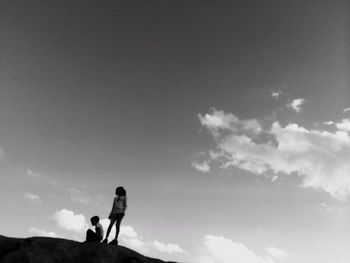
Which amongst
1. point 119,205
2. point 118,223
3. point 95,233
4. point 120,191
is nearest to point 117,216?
point 118,223

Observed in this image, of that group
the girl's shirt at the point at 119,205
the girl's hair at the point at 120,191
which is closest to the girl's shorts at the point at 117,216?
the girl's shirt at the point at 119,205

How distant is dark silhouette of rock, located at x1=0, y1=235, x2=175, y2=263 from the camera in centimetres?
1709

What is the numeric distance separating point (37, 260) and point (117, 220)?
4.74 meters

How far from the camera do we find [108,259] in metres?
18.0

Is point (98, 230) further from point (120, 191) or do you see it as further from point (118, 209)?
point (120, 191)

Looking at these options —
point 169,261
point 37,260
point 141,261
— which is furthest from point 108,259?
point 169,261

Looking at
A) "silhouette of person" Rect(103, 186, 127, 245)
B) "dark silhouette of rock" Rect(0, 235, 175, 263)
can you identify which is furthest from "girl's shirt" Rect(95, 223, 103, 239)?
"silhouette of person" Rect(103, 186, 127, 245)

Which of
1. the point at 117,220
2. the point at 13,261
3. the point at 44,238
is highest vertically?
the point at 117,220

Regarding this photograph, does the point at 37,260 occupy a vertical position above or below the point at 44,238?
below

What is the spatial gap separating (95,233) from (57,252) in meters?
2.22

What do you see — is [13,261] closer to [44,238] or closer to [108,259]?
[44,238]

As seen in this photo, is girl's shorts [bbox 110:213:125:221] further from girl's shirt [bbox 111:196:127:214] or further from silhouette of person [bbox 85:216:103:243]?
silhouette of person [bbox 85:216:103:243]

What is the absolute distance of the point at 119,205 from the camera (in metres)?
20.4

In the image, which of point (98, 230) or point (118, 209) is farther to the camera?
point (118, 209)
